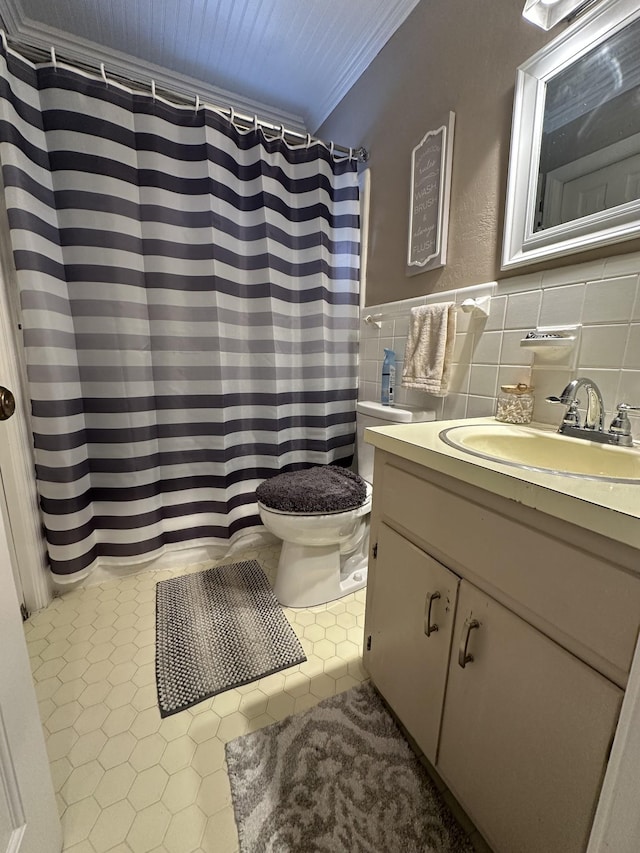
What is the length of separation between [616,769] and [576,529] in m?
0.28

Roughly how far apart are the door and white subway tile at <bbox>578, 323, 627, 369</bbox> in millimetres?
1264

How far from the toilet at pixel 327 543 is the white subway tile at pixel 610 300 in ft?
1.86

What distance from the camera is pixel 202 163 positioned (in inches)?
52.4

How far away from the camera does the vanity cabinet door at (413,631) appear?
0.69 m

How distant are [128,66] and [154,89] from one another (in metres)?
0.63

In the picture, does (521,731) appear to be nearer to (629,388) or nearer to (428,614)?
(428,614)

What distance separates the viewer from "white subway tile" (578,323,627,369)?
0.80 metres

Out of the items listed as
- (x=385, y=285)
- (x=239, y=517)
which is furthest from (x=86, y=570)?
(x=385, y=285)

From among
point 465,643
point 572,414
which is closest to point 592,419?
point 572,414

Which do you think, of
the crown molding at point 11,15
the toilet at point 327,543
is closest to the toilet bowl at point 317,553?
the toilet at point 327,543

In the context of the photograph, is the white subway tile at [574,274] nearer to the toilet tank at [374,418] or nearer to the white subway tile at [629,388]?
the white subway tile at [629,388]

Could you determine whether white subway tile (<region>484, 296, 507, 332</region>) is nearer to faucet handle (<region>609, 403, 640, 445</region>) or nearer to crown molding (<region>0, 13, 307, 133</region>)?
faucet handle (<region>609, 403, 640, 445</region>)

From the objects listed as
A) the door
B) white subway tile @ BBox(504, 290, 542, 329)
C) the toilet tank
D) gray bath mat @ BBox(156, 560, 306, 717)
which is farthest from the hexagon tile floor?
white subway tile @ BBox(504, 290, 542, 329)

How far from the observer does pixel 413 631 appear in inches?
30.3
